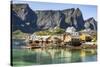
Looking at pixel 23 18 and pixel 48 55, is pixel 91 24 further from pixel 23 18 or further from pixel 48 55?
pixel 23 18

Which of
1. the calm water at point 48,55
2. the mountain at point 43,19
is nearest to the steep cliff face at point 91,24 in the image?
the mountain at point 43,19

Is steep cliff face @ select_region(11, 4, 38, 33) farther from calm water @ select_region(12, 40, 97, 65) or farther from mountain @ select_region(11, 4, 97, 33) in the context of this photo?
calm water @ select_region(12, 40, 97, 65)

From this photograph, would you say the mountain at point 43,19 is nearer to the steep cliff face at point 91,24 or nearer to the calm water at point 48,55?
the steep cliff face at point 91,24

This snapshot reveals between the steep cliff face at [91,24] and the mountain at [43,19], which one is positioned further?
the steep cliff face at [91,24]

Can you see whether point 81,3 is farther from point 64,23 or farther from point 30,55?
point 30,55

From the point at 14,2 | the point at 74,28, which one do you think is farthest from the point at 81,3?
the point at 14,2

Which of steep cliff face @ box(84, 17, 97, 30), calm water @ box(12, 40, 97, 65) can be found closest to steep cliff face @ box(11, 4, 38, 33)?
calm water @ box(12, 40, 97, 65)
